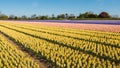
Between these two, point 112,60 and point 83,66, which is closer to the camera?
point 83,66

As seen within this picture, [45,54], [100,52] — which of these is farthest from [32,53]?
[100,52]

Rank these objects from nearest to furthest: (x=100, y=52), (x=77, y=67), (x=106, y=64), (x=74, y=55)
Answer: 1. (x=77, y=67)
2. (x=106, y=64)
3. (x=74, y=55)
4. (x=100, y=52)

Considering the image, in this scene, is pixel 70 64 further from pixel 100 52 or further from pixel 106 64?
pixel 100 52

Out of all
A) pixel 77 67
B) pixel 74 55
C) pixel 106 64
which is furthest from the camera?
pixel 74 55

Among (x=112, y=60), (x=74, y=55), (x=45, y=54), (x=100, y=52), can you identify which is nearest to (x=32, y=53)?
(x=45, y=54)

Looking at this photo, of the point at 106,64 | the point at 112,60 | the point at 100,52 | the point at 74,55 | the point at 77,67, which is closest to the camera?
the point at 77,67

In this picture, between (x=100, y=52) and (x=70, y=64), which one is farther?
(x=100, y=52)

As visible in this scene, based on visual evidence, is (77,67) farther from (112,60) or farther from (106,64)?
(112,60)

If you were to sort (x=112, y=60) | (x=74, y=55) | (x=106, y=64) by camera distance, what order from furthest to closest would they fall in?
(x=74, y=55)
(x=112, y=60)
(x=106, y=64)

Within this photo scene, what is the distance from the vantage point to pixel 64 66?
10.5 metres

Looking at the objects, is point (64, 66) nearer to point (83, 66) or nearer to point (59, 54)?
point (83, 66)

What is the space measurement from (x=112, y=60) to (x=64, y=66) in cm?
261

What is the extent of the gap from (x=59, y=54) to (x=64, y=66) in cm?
264

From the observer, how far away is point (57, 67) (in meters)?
10.7
